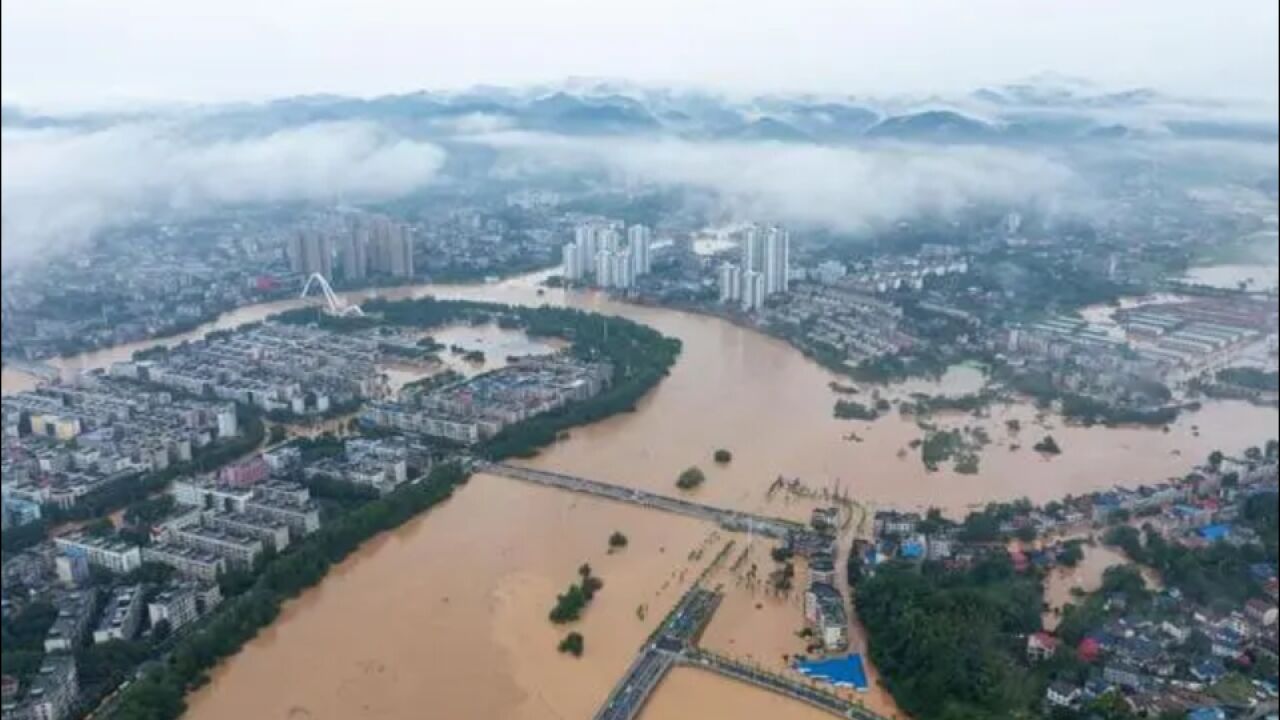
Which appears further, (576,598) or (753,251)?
(753,251)

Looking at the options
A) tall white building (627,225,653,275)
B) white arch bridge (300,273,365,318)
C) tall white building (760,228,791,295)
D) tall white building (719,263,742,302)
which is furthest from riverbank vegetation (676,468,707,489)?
tall white building (627,225,653,275)

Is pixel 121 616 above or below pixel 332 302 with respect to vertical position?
below

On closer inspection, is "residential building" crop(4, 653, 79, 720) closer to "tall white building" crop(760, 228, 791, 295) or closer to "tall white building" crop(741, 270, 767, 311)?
"tall white building" crop(741, 270, 767, 311)

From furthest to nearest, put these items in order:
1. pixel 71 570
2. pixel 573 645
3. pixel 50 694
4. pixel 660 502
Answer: pixel 660 502 → pixel 71 570 → pixel 573 645 → pixel 50 694

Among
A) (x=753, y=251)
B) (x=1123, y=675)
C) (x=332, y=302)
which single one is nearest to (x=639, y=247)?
(x=753, y=251)

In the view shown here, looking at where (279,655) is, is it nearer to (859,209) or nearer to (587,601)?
(587,601)

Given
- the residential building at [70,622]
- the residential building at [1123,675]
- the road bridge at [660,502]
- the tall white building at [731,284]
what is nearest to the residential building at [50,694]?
the residential building at [70,622]

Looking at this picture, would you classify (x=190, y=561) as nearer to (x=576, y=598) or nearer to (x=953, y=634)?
(x=576, y=598)

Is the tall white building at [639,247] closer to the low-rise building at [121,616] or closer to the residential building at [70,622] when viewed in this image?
the low-rise building at [121,616]
